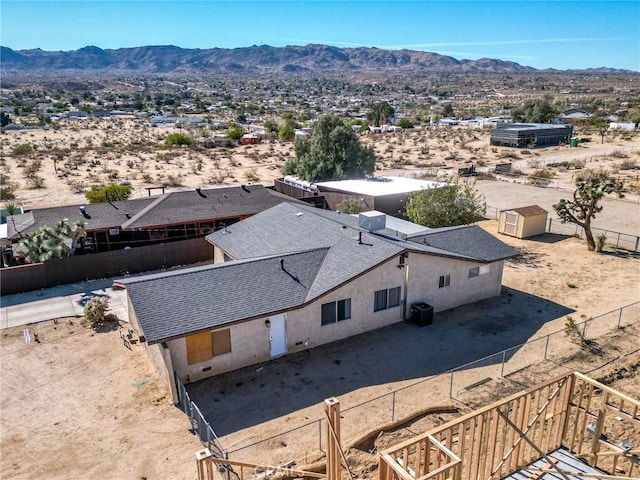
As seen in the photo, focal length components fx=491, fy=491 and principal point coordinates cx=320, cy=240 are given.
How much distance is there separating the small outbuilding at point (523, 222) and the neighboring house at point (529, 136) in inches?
2015

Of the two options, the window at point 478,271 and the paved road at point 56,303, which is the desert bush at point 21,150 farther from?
the window at point 478,271

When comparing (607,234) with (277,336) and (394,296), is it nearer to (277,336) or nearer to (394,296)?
(394,296)

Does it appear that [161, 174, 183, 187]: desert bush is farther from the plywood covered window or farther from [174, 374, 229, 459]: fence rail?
[174, 374, 229, 459]: fence rail

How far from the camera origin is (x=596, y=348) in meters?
20.0

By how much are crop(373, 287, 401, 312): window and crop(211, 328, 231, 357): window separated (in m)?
6.59

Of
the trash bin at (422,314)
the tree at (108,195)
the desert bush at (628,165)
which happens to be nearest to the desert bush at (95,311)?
the trash bin at (422,314)

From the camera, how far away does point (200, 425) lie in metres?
14.9

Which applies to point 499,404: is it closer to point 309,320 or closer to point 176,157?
point 309,320

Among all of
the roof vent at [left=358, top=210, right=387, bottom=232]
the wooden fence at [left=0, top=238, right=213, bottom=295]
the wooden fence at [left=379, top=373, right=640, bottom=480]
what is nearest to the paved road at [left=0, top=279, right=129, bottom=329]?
the wooden fence at [left=0, top=238, right=213, bottom=295]

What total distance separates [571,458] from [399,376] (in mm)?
6703

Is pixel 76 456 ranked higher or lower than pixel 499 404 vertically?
lower

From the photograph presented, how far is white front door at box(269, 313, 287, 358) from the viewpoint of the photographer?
1880 centimetres

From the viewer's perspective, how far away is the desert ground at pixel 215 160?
54.8 m

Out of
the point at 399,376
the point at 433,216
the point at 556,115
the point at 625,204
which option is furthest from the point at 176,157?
the point at 556,115
